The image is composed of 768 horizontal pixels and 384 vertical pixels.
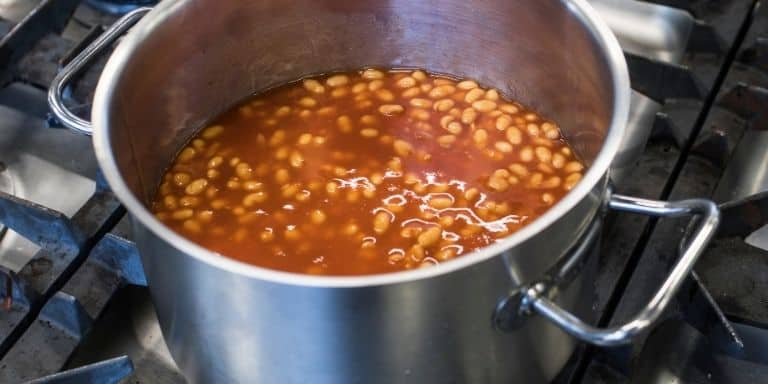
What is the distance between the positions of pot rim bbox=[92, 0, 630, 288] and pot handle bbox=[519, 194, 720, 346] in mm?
66

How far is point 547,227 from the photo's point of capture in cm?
69

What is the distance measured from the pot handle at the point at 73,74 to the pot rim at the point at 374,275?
5cm

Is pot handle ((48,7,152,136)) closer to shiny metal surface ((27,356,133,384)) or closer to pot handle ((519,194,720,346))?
shiny metal surface ((27,356,133,384))

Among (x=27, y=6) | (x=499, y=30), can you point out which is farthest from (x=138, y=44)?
(x=27, y=6)

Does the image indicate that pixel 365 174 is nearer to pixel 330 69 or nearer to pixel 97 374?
pixel 330 69

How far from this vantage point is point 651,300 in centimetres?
73

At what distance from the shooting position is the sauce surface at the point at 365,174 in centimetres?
95

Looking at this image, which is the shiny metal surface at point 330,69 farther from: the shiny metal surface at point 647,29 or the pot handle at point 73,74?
the shiny metal surface at point 647,29

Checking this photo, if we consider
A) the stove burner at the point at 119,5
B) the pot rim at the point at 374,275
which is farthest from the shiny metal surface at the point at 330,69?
the stove burner at the point at 119,5

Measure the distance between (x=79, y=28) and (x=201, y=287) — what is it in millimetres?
777

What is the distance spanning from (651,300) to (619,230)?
32 centimetres

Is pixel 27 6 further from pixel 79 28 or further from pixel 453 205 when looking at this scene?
pixel 453 205

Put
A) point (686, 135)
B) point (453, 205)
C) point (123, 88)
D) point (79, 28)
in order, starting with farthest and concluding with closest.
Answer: point (79, 28), point (686, 135), point (453, 205), point (123, 88)

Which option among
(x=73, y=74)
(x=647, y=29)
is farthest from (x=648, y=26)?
(x=73, y=74)
